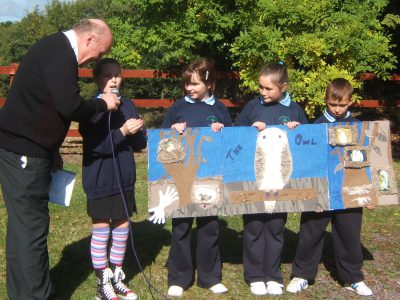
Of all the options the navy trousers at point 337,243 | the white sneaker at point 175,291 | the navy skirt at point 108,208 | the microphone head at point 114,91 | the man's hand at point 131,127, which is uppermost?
the microphone head at point 114,91

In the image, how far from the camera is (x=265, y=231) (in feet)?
14.6

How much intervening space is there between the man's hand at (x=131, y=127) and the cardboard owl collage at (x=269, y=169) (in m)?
0.18

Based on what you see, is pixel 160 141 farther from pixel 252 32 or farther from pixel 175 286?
pixel 252 32

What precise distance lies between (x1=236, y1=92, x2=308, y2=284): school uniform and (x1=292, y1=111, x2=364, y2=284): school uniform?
215mm

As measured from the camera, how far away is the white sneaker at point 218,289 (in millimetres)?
4453

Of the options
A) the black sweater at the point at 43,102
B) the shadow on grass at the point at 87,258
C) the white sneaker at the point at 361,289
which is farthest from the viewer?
the shadow on grass at the point at 87,258

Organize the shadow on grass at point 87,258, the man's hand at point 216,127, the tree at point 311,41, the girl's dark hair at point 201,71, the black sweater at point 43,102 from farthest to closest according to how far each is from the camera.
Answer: the tree at point 311,41 < the shadow on grass at point 87,258 < the girl's dark hair at point 201,71 < the man's hand at point 216,127 < the black sweater at point 43,102

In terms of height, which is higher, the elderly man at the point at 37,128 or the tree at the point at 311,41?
the tree at the point at 311,41

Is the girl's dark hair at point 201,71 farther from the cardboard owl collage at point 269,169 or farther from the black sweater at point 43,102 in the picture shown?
the black sweater at point 43,102

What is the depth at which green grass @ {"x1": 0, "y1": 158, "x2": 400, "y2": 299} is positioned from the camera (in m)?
4.51

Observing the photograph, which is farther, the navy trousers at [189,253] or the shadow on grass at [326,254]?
the shadow on grass at [326,254]

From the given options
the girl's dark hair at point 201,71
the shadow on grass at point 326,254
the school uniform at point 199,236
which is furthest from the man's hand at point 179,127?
the shadow on grass at point 326,254

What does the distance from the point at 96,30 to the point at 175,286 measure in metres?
2.14

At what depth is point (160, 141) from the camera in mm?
4164
